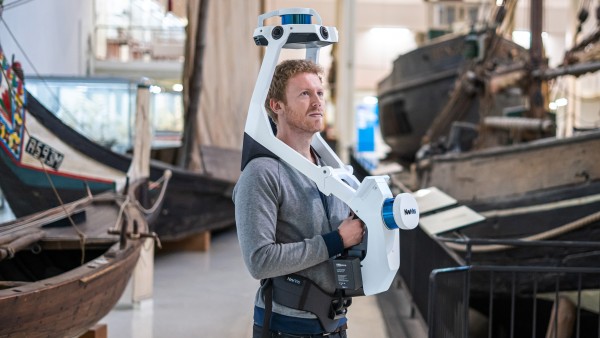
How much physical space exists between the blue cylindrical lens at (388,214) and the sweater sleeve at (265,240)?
6.2 inches

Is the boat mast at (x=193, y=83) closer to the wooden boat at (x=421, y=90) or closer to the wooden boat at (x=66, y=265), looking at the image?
the wooden boat at (x=66, y=265)

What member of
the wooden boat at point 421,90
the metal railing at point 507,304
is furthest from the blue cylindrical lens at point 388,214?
the wooden boat at point 421,90

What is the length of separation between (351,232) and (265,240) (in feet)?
0.69

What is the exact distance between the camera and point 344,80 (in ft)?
73.4

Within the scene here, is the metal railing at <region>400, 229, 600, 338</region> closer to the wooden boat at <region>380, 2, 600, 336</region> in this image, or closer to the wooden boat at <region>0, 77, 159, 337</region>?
the wooden boat at <region>380, 2, 600, 336</region>

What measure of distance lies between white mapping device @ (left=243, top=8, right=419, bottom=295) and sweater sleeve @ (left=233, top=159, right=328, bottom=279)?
103 millimetres

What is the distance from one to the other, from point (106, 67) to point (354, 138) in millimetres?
7910

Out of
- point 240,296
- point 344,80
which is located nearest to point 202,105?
point 240,296

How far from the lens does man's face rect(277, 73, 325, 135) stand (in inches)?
86.4

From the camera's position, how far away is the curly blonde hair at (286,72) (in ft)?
7.34

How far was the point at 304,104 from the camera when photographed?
86.1 inches

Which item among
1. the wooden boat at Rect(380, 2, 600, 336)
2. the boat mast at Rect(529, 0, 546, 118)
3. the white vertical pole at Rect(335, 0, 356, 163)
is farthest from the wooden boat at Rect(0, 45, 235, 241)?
the white vertical pole at Rect(335, 0, 356, 163)

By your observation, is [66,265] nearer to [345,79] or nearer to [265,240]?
[265,240]

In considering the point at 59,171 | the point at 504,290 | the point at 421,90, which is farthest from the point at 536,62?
the point at 421,90
